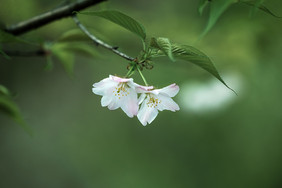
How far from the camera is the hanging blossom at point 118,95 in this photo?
0.67 metres

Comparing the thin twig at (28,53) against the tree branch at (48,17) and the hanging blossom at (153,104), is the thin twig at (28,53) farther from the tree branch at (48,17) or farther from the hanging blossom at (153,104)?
the hanging blossom at (153,104)

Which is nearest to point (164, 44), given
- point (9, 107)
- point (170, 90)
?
point (170, 90)

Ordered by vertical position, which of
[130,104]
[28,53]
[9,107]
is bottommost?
[9,107]

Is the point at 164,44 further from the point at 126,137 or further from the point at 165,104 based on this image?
the point at 126,137

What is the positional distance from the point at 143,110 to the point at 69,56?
1.49 ft

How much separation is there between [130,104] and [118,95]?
40mm

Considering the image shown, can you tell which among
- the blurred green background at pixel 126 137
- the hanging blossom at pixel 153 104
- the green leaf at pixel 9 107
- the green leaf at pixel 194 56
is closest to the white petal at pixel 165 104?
the hanging blossom at pixel 153 104

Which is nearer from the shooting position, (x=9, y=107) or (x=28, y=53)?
(x=9, y=107)

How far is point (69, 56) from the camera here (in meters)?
1.09

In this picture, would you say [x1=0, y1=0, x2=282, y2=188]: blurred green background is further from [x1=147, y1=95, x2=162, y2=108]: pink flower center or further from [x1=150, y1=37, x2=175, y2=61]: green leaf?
[x1=150, y1=37, x2=175, y2=61]: green leaf

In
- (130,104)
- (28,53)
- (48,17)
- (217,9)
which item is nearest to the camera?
(217,9)

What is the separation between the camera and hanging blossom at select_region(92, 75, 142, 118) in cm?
67

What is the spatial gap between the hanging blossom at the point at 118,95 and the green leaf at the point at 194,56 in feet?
0.52

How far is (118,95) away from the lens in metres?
0.71
